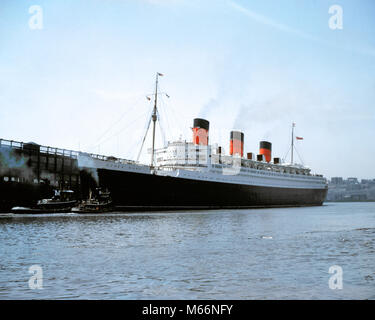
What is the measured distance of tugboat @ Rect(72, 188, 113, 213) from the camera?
126ft

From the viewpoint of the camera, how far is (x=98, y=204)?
38906 millimetres

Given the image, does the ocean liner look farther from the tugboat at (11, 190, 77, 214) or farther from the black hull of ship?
the tugboat at (11, 190, 77, 214)

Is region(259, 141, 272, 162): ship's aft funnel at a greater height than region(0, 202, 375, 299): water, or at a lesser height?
greater

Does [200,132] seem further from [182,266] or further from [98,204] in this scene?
[182,266]

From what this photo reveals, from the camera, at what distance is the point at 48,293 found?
8633 millimetres

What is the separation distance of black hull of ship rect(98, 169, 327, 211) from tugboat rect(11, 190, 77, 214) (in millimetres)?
4185

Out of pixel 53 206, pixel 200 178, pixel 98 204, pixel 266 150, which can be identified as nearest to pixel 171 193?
pixel 200 178

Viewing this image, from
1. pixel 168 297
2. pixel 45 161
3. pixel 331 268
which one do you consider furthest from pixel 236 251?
pixel 45 161

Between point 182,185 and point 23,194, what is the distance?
707 inches

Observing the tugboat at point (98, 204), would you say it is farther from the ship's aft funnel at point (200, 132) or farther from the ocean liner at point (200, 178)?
the ship's aft funnel at point (200, 132)

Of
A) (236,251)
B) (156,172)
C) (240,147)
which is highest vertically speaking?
(240,147)

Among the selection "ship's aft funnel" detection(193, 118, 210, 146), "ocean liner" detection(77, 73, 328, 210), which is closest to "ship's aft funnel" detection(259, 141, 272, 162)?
"ocean liner" detection(77, 73, 328, 210)

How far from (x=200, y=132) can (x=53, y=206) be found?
23947 mm
